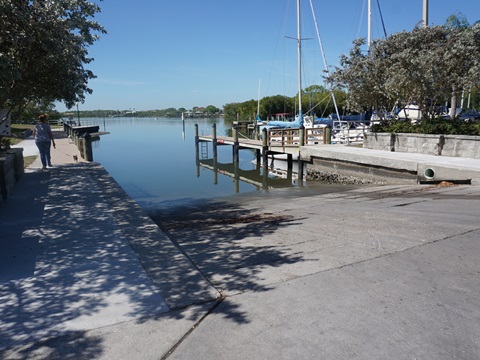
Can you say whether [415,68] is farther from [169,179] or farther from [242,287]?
[242,287]

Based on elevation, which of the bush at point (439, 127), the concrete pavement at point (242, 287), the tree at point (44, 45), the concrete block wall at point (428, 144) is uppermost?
the tree at point (44, 45)

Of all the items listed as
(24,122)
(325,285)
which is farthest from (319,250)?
(24,122)

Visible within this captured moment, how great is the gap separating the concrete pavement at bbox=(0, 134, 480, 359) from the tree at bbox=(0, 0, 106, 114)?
2.96 metres

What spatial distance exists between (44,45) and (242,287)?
A: 582 cm

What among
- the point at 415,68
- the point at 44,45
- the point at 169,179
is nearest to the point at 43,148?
the point at 44,45

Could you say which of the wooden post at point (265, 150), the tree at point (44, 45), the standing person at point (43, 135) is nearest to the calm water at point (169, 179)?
the wooden post at point (265, 150)

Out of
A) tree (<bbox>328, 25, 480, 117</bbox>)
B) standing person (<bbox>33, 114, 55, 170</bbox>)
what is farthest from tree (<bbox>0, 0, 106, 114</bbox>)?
tree (<bbox>328, 25, 480, 117</bbox>)

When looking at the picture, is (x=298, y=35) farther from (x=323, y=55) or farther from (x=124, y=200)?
(x=124, y=200)

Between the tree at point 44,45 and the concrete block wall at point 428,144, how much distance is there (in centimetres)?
1196

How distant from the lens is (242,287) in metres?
3.65

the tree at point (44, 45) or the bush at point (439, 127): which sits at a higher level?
the tree at point (44, 45)

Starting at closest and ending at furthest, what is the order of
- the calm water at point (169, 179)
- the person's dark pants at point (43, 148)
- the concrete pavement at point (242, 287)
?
the concrete pavement at point (242, 287) < the person's dark pants at point (43, 148) < the calm water at point (169, 179)

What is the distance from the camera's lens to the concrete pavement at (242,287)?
2.70 metres

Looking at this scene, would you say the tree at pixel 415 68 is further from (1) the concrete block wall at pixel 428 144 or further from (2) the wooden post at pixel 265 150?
(2) the wooden post at pixel 265 150
